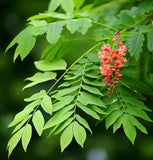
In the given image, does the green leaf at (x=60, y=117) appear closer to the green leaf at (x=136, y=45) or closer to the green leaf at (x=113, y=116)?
the green leaf at (x=113, y=116)

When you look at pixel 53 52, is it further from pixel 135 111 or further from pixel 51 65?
pixel 135 111

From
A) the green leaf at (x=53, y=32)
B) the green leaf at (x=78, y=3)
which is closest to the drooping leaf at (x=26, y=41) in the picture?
the green leaf at (x=53, y=32)

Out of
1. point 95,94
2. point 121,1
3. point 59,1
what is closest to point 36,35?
point 95,94

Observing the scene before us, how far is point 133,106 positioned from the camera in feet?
4.20

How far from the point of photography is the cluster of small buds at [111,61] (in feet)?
4.08

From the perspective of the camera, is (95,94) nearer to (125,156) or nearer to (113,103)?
(113,103)

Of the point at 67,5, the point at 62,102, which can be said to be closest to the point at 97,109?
the point at 62,102

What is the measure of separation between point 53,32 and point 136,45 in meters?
0.37

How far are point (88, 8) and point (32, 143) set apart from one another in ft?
6.41

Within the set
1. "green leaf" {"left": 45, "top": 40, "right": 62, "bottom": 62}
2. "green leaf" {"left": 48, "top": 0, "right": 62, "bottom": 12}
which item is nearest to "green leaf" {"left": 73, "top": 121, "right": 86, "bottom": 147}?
"green leaf" {"left": 45, "top": 40, "right": 62, "bottom": 62}

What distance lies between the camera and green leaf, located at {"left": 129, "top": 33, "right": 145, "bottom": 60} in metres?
1.25

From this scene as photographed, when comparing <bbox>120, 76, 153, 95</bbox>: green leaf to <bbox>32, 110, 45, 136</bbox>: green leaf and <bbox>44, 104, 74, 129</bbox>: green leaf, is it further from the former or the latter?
<bbox>32, 110, 45, 136</bbox>: green leaf

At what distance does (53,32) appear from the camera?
50.7 inches

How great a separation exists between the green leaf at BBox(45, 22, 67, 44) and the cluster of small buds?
0.66 feet
